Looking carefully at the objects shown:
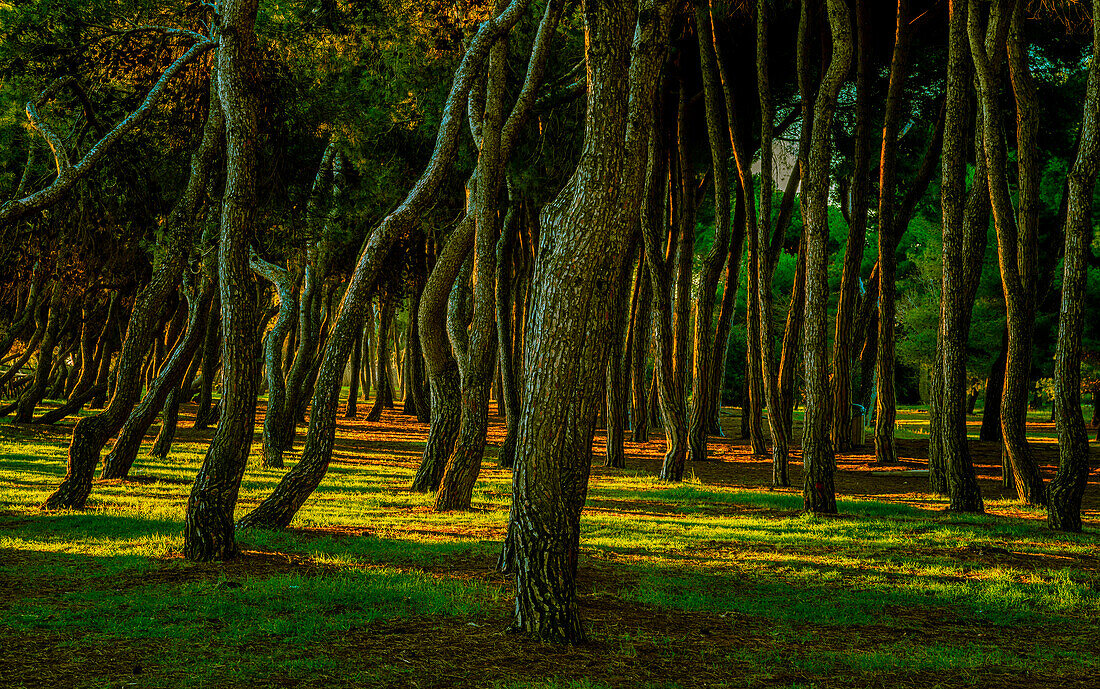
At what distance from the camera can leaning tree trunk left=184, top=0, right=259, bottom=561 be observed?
8211 millimetres

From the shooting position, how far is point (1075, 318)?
35.7ft

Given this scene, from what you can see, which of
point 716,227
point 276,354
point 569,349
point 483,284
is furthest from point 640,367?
point 569,349

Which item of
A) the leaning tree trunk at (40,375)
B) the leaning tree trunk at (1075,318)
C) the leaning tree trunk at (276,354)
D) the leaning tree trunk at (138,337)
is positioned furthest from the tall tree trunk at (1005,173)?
the leaning tree trunk at (40,375)

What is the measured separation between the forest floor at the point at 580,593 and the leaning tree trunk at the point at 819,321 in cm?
55

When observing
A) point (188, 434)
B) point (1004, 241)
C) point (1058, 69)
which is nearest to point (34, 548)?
point (1004, 241)

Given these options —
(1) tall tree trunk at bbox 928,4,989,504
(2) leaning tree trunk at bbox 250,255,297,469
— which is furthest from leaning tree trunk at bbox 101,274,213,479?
(1) tall tree trunk at bbox 928,4,989,504

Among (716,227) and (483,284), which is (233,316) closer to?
(483,284)

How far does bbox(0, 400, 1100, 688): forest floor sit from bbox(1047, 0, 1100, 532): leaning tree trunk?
1.95ft

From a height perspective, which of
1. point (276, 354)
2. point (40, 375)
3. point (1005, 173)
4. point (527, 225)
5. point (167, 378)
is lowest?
point (167, 378)

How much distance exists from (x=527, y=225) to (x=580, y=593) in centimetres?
2004

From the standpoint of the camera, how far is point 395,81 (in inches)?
648

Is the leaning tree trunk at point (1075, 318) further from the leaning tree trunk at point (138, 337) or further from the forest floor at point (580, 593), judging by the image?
the leaning tree trunk at point (138, 337)

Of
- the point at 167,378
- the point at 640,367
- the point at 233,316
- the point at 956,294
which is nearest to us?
the point at 233,316

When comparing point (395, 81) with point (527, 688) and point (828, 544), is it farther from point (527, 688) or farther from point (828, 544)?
point (527, 688)
